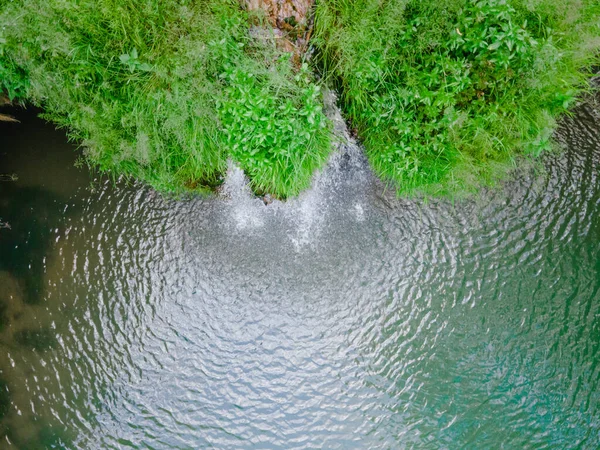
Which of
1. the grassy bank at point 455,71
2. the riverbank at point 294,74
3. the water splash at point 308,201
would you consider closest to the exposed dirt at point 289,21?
the riverbank at point 294,74

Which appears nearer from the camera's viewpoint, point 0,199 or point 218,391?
point 218,391

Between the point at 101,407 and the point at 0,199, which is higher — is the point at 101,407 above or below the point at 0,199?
below

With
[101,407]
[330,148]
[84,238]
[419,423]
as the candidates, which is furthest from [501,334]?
[84,238]

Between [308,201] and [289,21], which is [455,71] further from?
[308,201]

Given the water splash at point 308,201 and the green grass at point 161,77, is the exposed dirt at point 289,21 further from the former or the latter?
the water splash at point 308,201

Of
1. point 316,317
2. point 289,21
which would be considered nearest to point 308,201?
point 316,317

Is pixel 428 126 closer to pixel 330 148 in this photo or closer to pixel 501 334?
pixel 330 148

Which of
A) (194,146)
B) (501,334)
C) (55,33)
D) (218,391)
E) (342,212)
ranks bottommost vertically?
(218,391)
